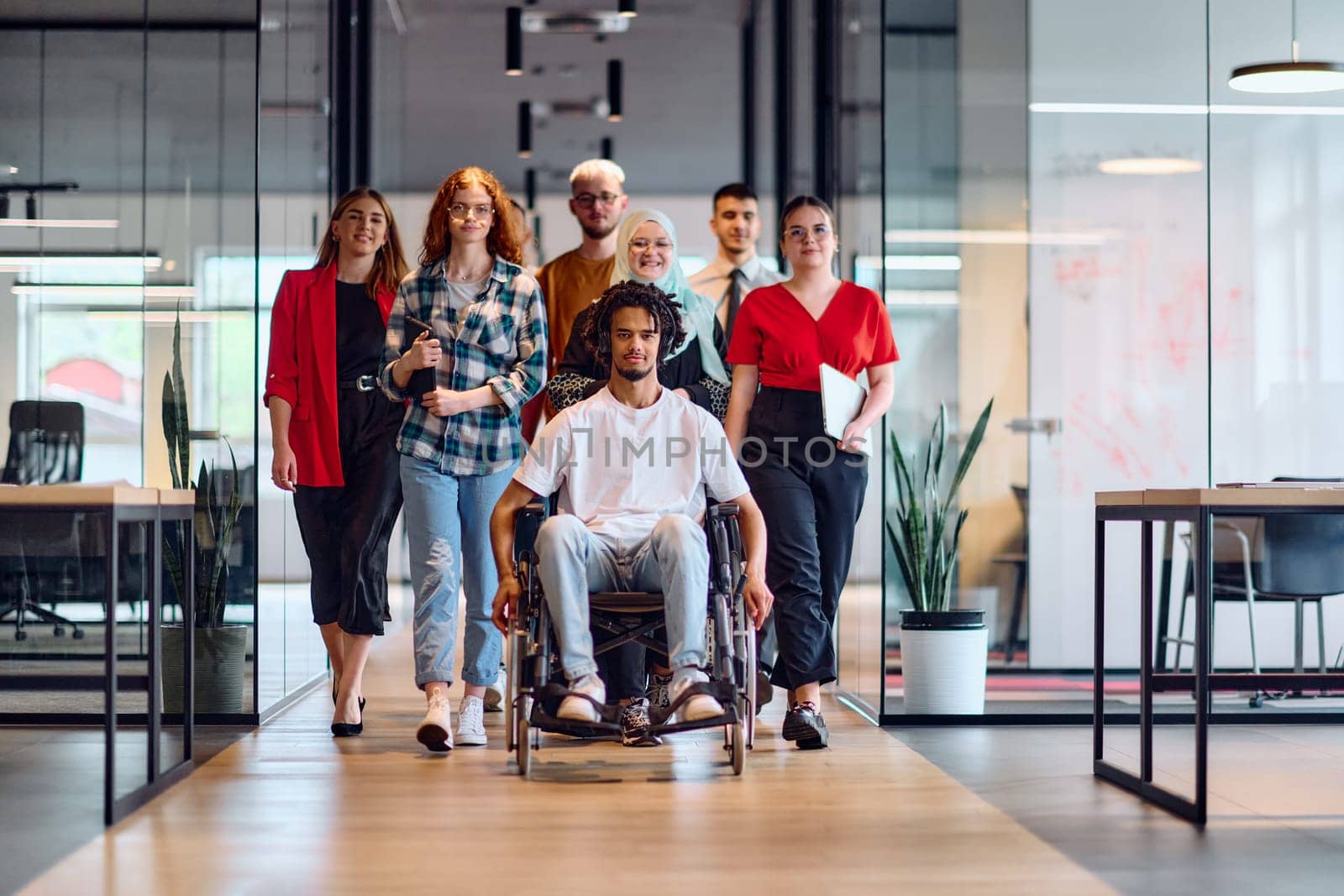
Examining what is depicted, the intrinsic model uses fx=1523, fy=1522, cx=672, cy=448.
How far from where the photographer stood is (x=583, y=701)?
333cm

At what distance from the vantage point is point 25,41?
163 inches

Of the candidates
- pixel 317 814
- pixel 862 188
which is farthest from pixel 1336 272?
pixel 317 814

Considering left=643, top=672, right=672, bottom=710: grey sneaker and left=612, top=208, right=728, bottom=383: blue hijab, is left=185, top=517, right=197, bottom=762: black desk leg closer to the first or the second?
left=643, top=672, right=672, bottom=710: grey sneaker

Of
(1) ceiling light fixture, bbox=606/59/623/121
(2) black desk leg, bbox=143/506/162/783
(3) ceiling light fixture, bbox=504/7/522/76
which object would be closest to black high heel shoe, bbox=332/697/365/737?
(2) black desk leg, bbox=143/506/162/783

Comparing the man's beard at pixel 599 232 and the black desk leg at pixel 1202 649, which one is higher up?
the man's beard at pixel 599 232

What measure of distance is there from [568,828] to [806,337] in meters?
1.68

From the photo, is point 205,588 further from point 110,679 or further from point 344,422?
point 110,679

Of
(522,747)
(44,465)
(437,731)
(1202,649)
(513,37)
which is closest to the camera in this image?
(1202,649)

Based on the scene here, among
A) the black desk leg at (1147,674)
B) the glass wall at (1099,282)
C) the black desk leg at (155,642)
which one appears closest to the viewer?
the black desk leg at (155,642)

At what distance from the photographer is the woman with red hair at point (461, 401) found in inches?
151

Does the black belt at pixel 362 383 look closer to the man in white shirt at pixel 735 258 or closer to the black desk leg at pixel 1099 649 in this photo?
the man in white shirt at pixel 735 258

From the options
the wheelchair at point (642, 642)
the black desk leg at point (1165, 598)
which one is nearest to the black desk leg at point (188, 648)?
the wheelchair at point (642, 642)

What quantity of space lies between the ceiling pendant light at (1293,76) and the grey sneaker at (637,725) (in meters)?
2.57

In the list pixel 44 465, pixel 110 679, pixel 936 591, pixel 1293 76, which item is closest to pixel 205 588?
pixel 44 465
